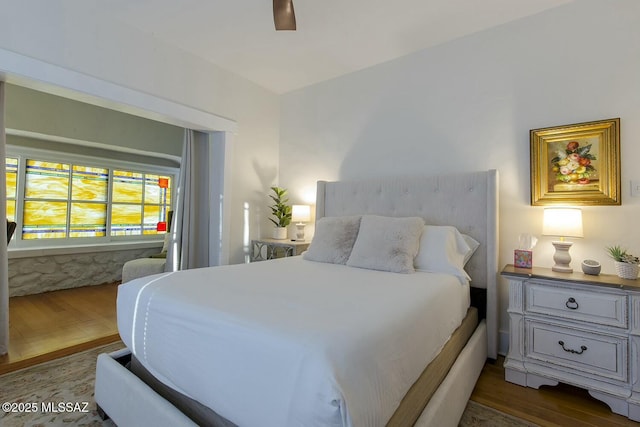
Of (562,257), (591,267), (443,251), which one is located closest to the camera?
(591,267)

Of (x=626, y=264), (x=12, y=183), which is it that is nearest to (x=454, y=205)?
(x=626, y=264)

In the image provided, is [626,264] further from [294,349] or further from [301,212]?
[301,212]

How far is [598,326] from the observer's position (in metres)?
1.67

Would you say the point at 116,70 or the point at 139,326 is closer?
the point at 139,326

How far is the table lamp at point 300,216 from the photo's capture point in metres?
3.33

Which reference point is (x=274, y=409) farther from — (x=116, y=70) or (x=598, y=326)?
(x=116, y=70)

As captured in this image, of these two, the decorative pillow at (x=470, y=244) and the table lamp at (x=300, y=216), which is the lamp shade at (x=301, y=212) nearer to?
the table lamp at (x=300, y=216)

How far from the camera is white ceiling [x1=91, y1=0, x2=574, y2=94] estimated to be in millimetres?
2207

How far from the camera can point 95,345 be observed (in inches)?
93.5

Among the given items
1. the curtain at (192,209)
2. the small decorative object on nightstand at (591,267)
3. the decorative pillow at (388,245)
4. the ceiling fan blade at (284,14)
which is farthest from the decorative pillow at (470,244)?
Answer: the curtain at (192,209)

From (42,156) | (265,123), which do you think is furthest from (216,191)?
(42,156)

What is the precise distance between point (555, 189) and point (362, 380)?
6.89 feet

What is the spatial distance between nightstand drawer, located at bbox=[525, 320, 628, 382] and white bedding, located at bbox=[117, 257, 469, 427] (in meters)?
0.63

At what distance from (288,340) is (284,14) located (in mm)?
1713
